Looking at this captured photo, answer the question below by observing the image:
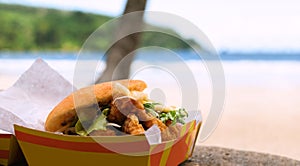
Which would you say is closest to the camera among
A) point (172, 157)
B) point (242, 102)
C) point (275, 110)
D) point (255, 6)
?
point (172, 157)

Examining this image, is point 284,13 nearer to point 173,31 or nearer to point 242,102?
point 242,102

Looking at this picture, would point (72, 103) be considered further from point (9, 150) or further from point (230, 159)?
point (230, 159)

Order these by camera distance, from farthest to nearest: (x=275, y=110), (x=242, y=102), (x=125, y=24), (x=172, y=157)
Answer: (x=242, y=102)
(x=275, y=110)
(x=125, y=24)
(x=172, y=157)

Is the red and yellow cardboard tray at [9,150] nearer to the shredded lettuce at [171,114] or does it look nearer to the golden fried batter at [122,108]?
the golden fried batter at [122,108]

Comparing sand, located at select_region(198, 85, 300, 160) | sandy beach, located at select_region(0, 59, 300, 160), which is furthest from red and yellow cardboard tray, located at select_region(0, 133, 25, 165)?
sand, located at select_region(198, 85, 300, 160)

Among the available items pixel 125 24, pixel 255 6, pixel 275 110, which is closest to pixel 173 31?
pixel 125 24

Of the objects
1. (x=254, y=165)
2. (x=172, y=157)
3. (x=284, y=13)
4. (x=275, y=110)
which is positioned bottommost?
(x=275, y=110)

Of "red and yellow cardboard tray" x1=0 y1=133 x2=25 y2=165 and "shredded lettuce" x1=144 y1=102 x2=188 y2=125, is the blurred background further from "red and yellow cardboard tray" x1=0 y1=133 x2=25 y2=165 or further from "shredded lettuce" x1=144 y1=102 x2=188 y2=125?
"red and yellow cardboard tray" x1=0 y1=133 x2=25 y2=165
